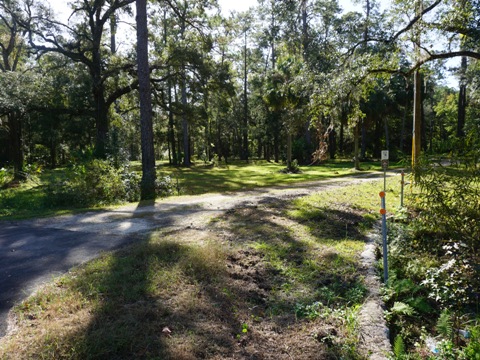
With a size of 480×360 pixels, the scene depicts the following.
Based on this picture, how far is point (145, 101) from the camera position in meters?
13.0

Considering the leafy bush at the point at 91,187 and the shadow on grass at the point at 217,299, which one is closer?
the shadow on grass at the point at 217,299

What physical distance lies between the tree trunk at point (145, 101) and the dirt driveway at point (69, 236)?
2073mm

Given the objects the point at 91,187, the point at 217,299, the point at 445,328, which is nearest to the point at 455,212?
the point at 445,328

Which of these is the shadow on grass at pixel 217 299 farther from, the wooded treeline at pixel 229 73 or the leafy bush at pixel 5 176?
the leafy bush at pixel 5 176

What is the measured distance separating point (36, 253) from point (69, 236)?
3.72 ft

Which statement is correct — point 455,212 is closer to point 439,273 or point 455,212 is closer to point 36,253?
point 439,273

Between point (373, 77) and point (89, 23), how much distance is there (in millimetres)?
17501

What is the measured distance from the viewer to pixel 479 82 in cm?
2273

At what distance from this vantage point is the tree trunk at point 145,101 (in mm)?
12664

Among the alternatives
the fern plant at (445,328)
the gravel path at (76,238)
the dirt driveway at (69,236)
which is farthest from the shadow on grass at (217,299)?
the fern plant at (445,328)

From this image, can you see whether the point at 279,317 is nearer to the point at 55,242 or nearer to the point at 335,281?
the point at 335,281

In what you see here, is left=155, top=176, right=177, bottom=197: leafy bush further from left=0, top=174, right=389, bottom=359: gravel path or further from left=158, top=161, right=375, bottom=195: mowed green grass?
left=0, top=174, right=389, bottom=359: gravel path

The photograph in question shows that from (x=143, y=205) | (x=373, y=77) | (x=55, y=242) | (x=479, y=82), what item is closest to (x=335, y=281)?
(x=55, y=242)

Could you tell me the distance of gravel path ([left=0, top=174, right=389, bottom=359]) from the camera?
4078 mm
